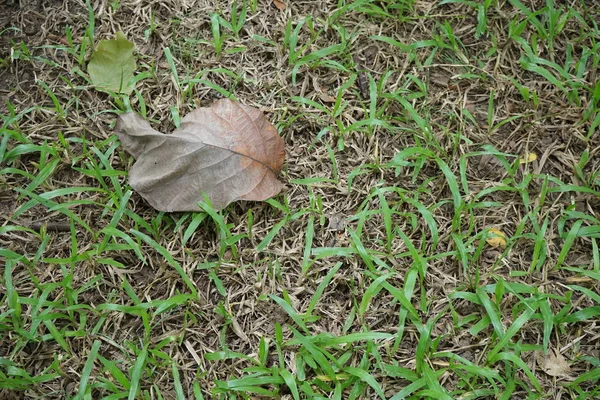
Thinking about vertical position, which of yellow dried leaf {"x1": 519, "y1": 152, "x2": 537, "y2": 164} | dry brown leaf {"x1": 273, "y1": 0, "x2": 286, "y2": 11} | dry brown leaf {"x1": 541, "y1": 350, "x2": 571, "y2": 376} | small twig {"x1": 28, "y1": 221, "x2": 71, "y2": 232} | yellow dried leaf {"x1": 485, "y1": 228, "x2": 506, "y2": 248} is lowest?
dry brown leaf {"x1": 541, "y1": 350, "x2": 571, "y2": 376}

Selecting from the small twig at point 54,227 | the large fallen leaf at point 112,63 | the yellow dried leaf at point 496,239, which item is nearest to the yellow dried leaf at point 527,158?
the yellow dried leaf at point 496,239

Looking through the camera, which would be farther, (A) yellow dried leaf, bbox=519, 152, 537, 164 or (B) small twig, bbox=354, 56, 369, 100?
(B) small twig, bbox=354, 56, 369, 100

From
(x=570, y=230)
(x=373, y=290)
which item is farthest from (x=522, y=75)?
(x=373, y=290)

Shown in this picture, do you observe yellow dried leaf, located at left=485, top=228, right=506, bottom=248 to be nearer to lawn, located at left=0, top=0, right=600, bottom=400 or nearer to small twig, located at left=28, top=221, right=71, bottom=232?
lawn, located at left=0, top=0, right=600, bottom=400

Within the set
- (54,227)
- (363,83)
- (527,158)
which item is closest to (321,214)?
(363,83)

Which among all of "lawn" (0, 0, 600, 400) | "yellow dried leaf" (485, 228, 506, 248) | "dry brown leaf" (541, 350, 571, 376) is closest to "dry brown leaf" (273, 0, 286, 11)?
"lawn" (0, 0, 600, 400)

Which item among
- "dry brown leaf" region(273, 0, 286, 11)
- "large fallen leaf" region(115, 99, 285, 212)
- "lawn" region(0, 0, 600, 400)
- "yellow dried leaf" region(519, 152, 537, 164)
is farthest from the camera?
"dry brown leaf" region(273, 0, 286, 11)
